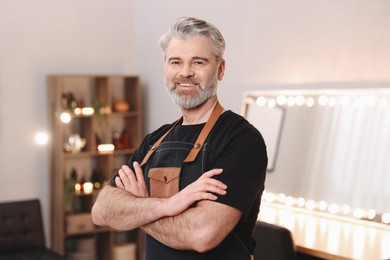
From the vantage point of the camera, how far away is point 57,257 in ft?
14.3

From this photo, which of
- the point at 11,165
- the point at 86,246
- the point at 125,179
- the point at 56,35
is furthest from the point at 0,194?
the point at 125,179

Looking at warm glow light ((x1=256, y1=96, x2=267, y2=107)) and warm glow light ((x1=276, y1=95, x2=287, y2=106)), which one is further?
warm glow light ((x1=256, y1=96, x2=267, y2=107))

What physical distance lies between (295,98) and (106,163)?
82.4 inches

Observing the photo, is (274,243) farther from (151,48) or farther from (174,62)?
(151,48)

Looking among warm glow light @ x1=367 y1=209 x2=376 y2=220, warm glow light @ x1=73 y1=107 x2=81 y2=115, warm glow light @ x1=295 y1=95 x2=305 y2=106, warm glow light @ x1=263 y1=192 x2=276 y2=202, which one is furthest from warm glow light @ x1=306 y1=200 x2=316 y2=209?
warm glow light @ x1=73 y1=107 x2=81 y2=115

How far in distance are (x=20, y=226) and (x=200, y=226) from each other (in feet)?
10.5

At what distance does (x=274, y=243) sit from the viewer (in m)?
2.66

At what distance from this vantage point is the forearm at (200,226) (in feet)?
5.45

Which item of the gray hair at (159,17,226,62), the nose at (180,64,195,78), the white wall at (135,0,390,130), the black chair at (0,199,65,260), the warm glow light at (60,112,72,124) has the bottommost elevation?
the black chair at (0,199,65,260)

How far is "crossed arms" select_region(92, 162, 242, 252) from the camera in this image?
167 cm

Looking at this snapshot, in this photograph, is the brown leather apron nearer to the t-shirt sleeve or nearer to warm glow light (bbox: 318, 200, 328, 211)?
the t-shirt sleeve

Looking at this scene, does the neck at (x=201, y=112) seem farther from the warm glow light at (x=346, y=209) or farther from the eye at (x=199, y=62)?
the warm glow light at (x=346, y=209)

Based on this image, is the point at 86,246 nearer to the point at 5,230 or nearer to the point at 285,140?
the point at 5,230

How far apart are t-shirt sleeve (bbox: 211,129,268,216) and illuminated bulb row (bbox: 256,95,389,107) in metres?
1.64
